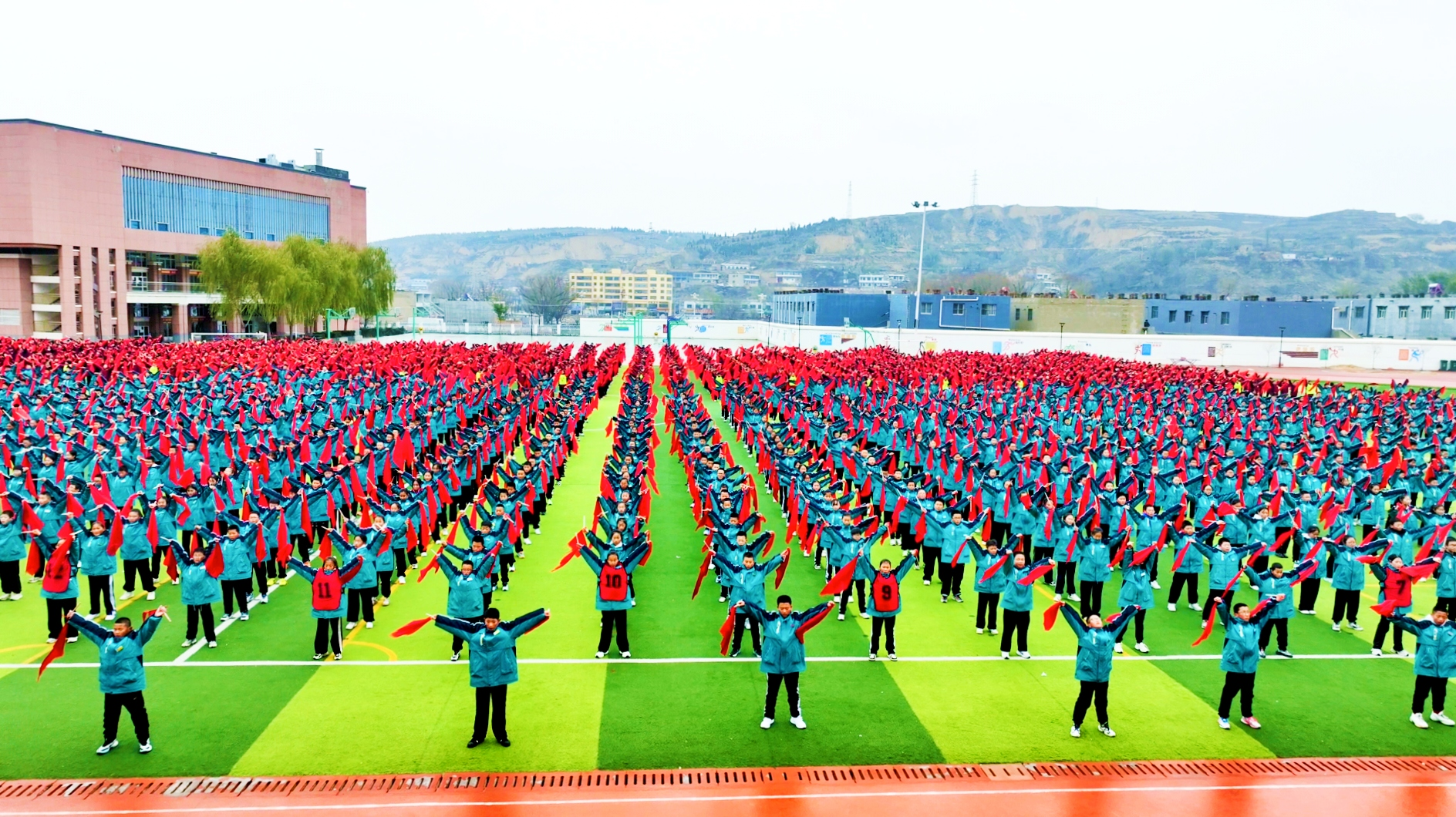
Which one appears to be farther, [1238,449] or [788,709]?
[1238,449]

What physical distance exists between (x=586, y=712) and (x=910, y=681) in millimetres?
3704

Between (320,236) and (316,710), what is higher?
(320,236)

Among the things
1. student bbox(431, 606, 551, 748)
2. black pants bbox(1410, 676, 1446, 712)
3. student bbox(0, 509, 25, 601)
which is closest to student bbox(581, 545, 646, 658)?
student bbox(431, 606, 551, 748)

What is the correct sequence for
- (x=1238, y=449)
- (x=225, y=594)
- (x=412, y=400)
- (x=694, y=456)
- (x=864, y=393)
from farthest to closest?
(x=864, y=393)
(x=412, y=400)
(x=1238, y=449)
(x=694, y=456)
(x=225, y=594)

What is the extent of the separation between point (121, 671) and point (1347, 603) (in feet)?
48.0

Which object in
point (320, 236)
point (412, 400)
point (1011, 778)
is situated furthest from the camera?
point (320, 236)

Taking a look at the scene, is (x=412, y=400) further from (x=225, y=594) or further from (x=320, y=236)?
(x=320, y=236)

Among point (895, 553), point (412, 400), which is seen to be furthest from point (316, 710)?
point (412, 400)

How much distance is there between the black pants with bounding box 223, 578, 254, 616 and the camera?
1277 cm

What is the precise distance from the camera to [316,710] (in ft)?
33.3

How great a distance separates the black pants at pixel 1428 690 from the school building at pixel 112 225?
72208 mm

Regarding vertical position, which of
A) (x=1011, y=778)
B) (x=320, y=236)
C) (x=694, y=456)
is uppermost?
(x=320, y=236)

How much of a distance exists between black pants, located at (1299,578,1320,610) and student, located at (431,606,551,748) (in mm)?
10843

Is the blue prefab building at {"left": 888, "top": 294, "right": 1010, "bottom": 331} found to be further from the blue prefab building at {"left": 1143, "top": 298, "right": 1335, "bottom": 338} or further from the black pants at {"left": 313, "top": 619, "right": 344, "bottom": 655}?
the black pants at {"left": 313, "top": 619, "right": 344, "bottom": 655}
